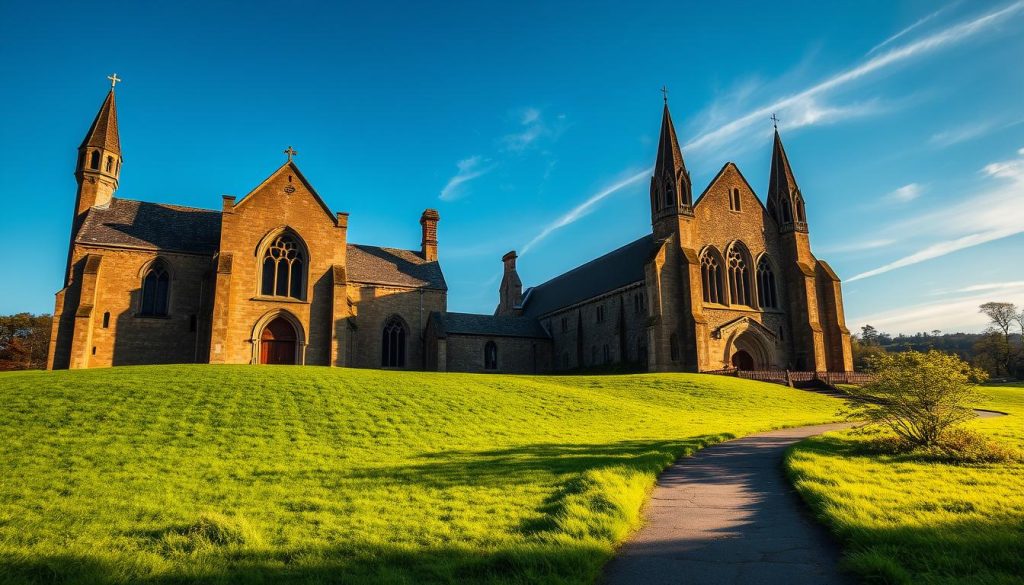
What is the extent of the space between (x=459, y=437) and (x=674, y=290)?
1137 inches

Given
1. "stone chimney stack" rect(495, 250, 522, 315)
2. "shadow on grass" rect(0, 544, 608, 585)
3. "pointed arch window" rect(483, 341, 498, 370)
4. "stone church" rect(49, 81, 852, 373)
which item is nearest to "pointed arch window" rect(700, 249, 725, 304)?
"stone church" rect(49, 81, 852, 373)

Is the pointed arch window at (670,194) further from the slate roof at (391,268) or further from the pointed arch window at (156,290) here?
the pointed arch window at (156,290)

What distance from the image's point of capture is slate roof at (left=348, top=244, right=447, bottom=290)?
42.7 meters

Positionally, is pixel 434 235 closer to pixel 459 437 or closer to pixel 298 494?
pixel 459 437

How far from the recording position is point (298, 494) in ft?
31.7

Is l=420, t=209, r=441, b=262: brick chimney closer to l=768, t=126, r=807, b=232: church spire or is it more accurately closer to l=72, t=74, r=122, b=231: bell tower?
l=72, t=74, r=122, b=231: bell tower

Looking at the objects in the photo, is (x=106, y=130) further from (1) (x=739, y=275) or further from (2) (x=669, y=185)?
(1) (x=739, y=275)

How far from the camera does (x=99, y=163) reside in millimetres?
39875

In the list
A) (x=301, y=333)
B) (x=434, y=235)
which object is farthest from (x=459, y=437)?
(x=434, y=235)

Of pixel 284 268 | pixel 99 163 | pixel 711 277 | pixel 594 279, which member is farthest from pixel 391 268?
pixel 711 277

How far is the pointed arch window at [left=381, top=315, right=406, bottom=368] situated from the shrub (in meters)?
32.8

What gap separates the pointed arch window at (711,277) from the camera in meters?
43.1

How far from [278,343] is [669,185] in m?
30.1

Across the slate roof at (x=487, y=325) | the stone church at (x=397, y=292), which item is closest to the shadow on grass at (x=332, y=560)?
the stone church at (x=397, y=292)
